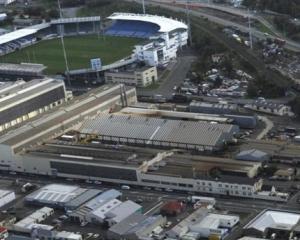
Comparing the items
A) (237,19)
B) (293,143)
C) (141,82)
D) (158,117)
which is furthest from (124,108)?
(237,19)

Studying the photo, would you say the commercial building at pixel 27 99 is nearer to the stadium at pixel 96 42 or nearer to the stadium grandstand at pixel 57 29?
the stadium at pixel 96 42

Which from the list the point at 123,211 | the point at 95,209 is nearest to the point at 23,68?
the point at 95,209

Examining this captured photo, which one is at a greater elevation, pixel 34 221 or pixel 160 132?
pixel 160 132

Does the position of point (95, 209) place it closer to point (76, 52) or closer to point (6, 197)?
point (6, 197)

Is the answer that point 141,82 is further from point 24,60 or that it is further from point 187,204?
point 187,204

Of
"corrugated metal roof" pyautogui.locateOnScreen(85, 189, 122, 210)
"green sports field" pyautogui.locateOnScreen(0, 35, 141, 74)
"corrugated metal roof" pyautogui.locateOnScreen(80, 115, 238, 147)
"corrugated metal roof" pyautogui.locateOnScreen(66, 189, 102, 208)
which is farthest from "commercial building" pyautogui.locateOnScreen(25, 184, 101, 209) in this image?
"green sports field" pyautogui.locateOnScreen(0, 35, 141, 74)

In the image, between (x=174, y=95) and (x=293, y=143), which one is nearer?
(x=293, y=143)

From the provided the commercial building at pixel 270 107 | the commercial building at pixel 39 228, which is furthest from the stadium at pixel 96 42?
the commercial building at pixel 39 228

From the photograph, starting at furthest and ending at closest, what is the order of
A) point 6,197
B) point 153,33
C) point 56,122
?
point 153,33 < point 56,122 < point 6,197
